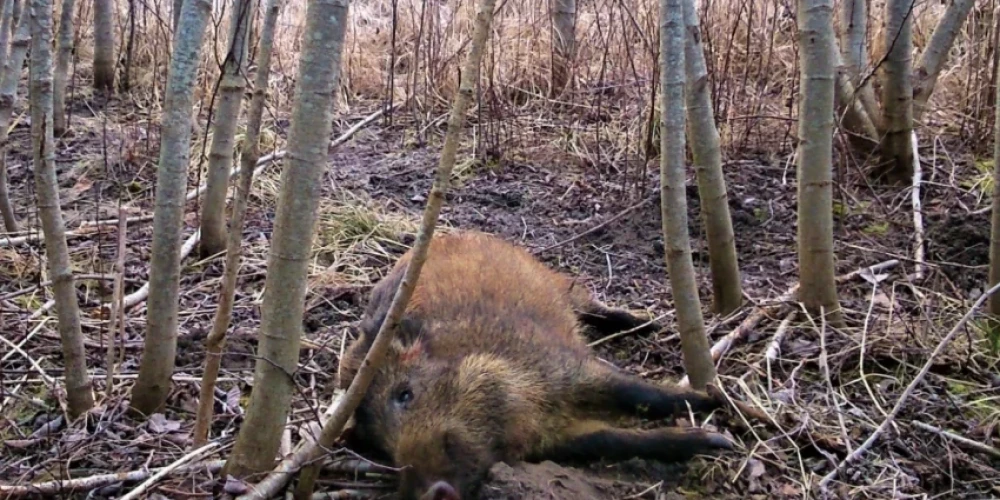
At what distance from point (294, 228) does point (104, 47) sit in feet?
22.8

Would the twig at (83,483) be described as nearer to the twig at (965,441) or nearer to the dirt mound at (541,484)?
the dirt mound at (541,484)

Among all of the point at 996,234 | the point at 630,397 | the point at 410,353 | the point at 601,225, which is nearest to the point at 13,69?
the point at 410,353

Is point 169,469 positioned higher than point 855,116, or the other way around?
point 855,116

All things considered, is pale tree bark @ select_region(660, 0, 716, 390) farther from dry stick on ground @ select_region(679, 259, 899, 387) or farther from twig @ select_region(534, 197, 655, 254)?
twig @ select_region(534, 197, 655, 254)

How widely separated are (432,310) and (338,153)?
166 inches

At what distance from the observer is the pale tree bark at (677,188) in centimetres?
320

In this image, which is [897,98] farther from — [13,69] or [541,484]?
[13,69]

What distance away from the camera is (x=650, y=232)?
5.81 metres

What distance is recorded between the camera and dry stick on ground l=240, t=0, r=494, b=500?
2459mm

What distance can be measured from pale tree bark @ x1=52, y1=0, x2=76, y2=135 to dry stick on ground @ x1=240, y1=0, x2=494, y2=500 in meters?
3.41

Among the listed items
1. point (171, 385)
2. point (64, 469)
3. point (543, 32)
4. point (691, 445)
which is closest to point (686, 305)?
point (691, 445)

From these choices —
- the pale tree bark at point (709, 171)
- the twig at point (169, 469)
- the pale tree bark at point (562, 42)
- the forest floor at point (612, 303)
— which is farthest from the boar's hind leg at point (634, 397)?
the pale tree bark at point (562, 42)

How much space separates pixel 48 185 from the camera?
3.30m

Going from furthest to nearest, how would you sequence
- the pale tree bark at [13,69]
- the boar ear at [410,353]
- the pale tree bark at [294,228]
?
the pale tree bark at [13,69] → the boar ear at [410,353] → the pale tree bark at [294,228]
